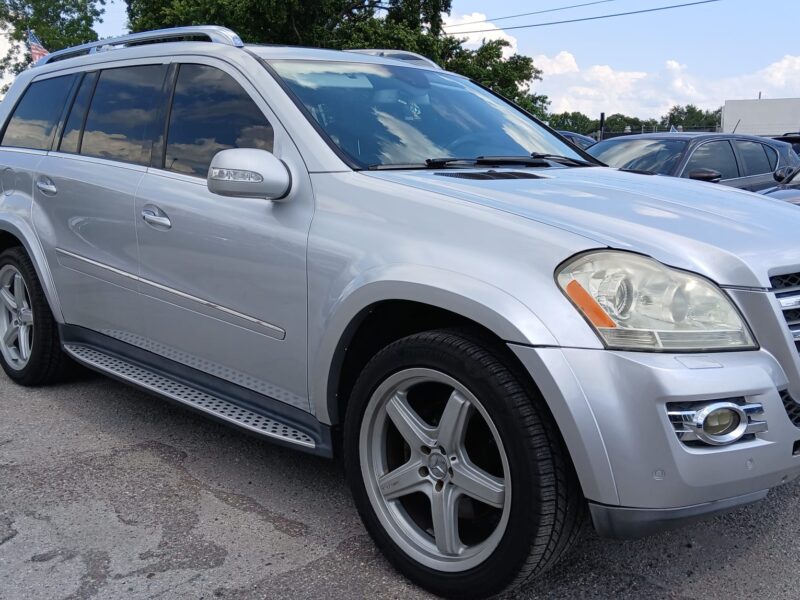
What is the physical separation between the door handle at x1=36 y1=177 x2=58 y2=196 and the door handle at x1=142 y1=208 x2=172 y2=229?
3.15ft

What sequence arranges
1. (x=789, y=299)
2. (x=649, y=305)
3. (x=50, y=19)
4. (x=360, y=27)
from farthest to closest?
(x=50, y=19)
(x=360, y=27)
(x=789, y=299)
(x=649, y=305)

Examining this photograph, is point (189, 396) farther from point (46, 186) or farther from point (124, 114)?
point (46, 186)

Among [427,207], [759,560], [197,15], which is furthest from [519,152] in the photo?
[197,15]

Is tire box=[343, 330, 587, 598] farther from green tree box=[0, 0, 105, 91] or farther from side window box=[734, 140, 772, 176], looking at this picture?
green tree box=[0, 0, 105, 91]

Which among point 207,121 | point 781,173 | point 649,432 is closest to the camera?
point 649,432

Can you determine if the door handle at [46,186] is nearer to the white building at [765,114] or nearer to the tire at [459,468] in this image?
the tire at [459,468]

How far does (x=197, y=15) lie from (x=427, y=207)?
25.6 metres

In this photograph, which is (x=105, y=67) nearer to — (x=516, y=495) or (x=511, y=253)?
(x=511, y=253)

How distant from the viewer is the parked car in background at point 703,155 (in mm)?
8211

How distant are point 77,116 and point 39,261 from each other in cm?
80

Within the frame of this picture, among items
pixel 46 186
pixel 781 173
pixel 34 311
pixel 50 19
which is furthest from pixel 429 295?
pixel 50 19

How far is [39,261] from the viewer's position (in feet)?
14.0

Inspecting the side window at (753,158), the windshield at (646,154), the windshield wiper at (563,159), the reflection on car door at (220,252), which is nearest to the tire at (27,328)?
the reflection on car door at (220,252)

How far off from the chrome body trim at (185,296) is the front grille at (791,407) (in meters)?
1.62
